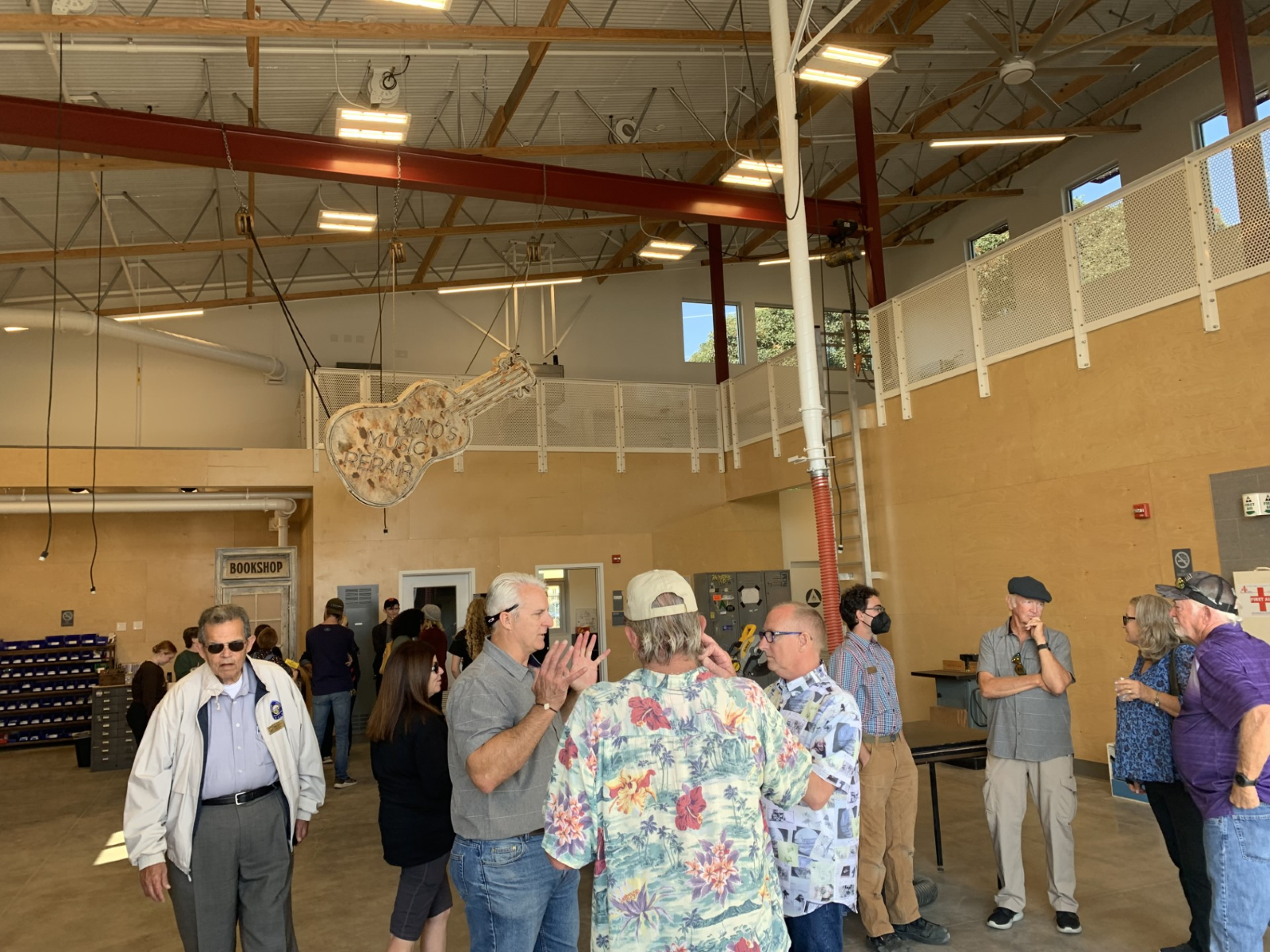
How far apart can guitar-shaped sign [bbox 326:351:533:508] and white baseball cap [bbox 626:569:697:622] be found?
667 cm

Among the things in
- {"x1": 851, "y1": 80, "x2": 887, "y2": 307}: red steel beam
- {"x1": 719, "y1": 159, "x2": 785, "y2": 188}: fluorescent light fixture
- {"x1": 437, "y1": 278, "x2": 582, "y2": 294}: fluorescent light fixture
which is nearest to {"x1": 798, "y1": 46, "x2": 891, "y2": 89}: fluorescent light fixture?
{"x1": 719, "y1": 159, "x2": 785, "y2": 188}: fluorescent light fixture

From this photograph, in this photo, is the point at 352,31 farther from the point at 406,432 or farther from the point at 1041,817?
the point at 1041,817

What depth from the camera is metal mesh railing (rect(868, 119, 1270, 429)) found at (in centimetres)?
636

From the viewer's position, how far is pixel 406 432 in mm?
8875

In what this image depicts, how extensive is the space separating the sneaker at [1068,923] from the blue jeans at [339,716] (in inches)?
249

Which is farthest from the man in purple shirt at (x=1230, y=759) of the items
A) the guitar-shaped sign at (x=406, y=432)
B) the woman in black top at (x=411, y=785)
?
the guitar-shaped sign at (x=406, y=432)

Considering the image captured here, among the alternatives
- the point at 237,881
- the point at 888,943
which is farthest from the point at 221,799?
the point at 888,943

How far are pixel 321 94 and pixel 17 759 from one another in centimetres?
966

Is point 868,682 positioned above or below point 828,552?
below

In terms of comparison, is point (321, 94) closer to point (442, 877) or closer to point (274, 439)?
point (274, 439)

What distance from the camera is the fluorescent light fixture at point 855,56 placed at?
802 centimetres

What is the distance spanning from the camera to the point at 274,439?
49.8 ft

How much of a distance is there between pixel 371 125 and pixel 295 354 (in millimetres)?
7684

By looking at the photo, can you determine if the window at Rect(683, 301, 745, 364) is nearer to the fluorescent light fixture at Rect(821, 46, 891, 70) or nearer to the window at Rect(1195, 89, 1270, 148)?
the window at Rect(1195, 89, 1270, 148)
